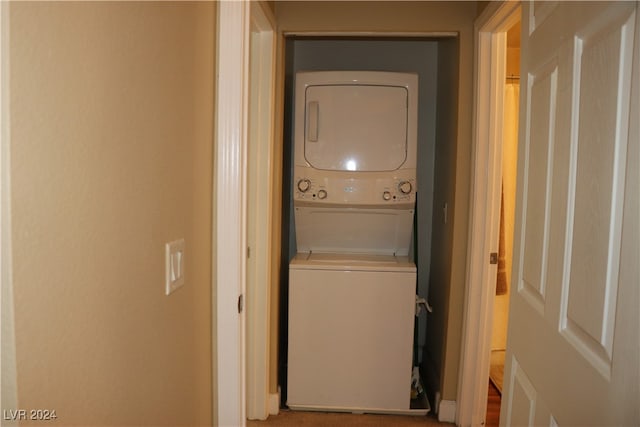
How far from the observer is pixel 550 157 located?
95 cm

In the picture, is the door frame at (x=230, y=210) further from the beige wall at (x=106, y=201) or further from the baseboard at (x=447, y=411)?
the baseboard at (x=447, y=411)

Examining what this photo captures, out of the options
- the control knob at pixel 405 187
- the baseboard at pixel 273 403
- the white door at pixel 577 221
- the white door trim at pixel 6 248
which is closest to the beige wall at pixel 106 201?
the white door trim at pixel 6 248

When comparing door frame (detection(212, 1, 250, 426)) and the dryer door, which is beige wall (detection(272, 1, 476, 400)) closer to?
the dryer door

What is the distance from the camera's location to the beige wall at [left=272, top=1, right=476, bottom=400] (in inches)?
78.7

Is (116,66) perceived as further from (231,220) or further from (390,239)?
(390,239)

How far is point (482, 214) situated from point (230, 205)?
133cm

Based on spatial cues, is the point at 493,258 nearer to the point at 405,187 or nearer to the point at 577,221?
the point at 405,187

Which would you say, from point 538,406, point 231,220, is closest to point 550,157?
point 538,406

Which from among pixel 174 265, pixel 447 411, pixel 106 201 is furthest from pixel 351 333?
pixel 106 201

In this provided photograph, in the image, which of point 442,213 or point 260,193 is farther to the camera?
point 442,213

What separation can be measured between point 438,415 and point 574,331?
1620mm

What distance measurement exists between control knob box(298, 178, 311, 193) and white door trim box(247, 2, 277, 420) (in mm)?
236

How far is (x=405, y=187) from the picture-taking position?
224cm

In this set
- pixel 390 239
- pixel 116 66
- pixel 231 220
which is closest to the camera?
pixel 116 66
